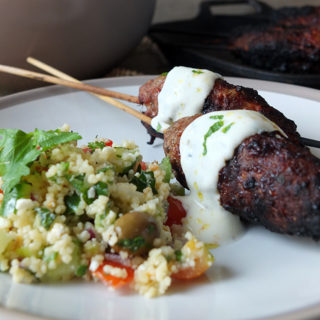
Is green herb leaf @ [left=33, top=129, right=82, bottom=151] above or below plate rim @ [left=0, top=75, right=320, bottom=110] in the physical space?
above

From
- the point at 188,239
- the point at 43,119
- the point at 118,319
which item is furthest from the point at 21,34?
the point at 118,319

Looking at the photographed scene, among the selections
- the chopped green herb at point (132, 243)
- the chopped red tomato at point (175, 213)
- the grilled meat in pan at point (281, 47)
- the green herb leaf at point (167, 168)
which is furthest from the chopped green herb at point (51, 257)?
the grilled meat in pan at point (281, 47)

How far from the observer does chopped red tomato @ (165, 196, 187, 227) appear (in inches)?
93.7

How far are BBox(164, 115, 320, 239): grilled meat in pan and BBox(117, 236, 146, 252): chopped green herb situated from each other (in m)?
0.46

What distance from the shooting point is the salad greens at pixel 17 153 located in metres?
2.12

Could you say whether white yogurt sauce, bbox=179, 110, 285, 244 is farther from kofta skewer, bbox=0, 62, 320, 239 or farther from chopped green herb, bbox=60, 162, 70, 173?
chopped green herb, bbox=60, 162, 70, 173

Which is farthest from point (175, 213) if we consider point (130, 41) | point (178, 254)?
point (130, 41)

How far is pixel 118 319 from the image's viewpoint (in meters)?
1.83

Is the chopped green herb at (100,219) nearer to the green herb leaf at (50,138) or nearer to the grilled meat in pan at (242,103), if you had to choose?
the green herb leaf at (50,138)

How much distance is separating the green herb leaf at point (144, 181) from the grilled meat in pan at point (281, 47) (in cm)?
218

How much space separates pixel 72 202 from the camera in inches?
83.4

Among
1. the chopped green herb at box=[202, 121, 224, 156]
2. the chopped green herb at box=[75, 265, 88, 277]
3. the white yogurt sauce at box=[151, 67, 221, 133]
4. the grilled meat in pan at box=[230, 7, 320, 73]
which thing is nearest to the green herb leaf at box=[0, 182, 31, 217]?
the chopped green herb at box=[75, 265, 88, 277]

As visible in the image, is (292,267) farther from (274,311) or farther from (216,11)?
(216,11)

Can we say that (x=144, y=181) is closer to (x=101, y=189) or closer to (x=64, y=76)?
(x=101, y=189)
